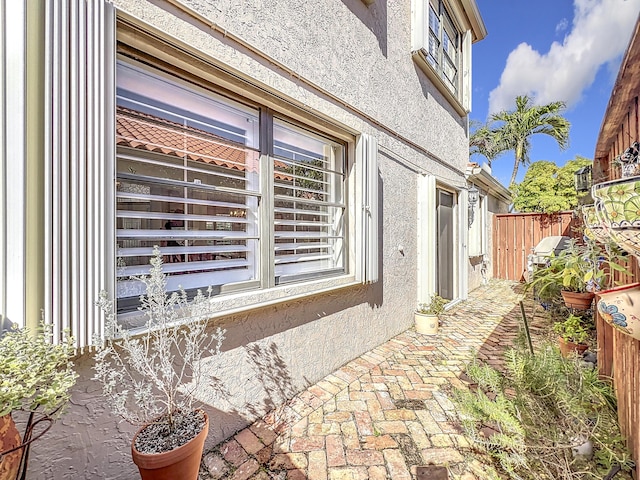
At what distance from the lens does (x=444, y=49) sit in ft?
23.4

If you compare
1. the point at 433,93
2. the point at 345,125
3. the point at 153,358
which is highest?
the point at 433,93

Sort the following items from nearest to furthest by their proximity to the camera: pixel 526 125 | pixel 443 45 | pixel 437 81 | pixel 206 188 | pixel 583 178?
pixel 206 188, pixel 583 178, pixel 437 81, pixel 443 45, pixel 526 125

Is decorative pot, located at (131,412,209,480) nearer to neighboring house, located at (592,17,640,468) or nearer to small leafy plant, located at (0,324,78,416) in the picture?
small leafy plant, located at (0,324,78,416)

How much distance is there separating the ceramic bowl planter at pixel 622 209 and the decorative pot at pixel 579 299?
4160 millimetres

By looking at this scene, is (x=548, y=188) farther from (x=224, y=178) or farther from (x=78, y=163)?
(x=78, y=163)

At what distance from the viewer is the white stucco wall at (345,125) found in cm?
203

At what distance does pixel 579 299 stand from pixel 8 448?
6160 mm

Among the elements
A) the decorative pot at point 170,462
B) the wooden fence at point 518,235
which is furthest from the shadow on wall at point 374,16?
the wooden fence at point 518,235

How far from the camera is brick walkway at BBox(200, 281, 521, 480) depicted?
2.41m

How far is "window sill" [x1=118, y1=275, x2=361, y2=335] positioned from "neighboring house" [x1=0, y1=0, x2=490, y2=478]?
2cm

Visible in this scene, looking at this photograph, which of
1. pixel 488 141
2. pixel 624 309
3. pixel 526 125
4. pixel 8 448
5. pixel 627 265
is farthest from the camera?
pixel 488 141

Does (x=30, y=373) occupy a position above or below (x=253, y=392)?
above

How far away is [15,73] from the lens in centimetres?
→ 158

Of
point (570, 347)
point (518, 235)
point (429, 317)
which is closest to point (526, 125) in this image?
point (518, 235)
